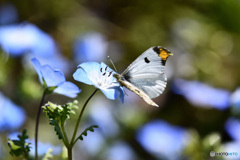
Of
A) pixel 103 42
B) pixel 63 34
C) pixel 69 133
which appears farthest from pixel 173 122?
pixel 63 34

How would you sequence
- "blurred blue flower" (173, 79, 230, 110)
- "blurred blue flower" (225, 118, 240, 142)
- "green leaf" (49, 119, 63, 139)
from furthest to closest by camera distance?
"blurred blue flower" (173, 79, 230, 110) → "blurred blue flower" (225, 118, 240, 142) → "green leaf" (49, 119, 63, 139)

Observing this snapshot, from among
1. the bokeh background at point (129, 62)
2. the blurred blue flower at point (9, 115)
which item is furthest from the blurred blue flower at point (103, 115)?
the blurred blue flower at point (9, 115)

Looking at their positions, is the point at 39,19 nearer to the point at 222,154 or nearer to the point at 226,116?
the point at 226,116

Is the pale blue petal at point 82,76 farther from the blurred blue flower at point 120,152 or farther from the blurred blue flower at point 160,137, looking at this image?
the blurred blue flower at point 120,152

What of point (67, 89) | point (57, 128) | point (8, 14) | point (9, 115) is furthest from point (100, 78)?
point (8, 14)

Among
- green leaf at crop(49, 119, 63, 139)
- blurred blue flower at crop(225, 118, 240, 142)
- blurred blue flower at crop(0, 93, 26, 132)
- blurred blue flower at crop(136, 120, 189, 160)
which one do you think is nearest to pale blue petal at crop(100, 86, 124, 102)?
green leaf at crop(49, 119, 63, 139)

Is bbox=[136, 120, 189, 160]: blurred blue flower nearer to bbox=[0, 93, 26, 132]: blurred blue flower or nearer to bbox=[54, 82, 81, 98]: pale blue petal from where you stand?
bbox=[0, 93, 26, 132]: blurred blue flower
